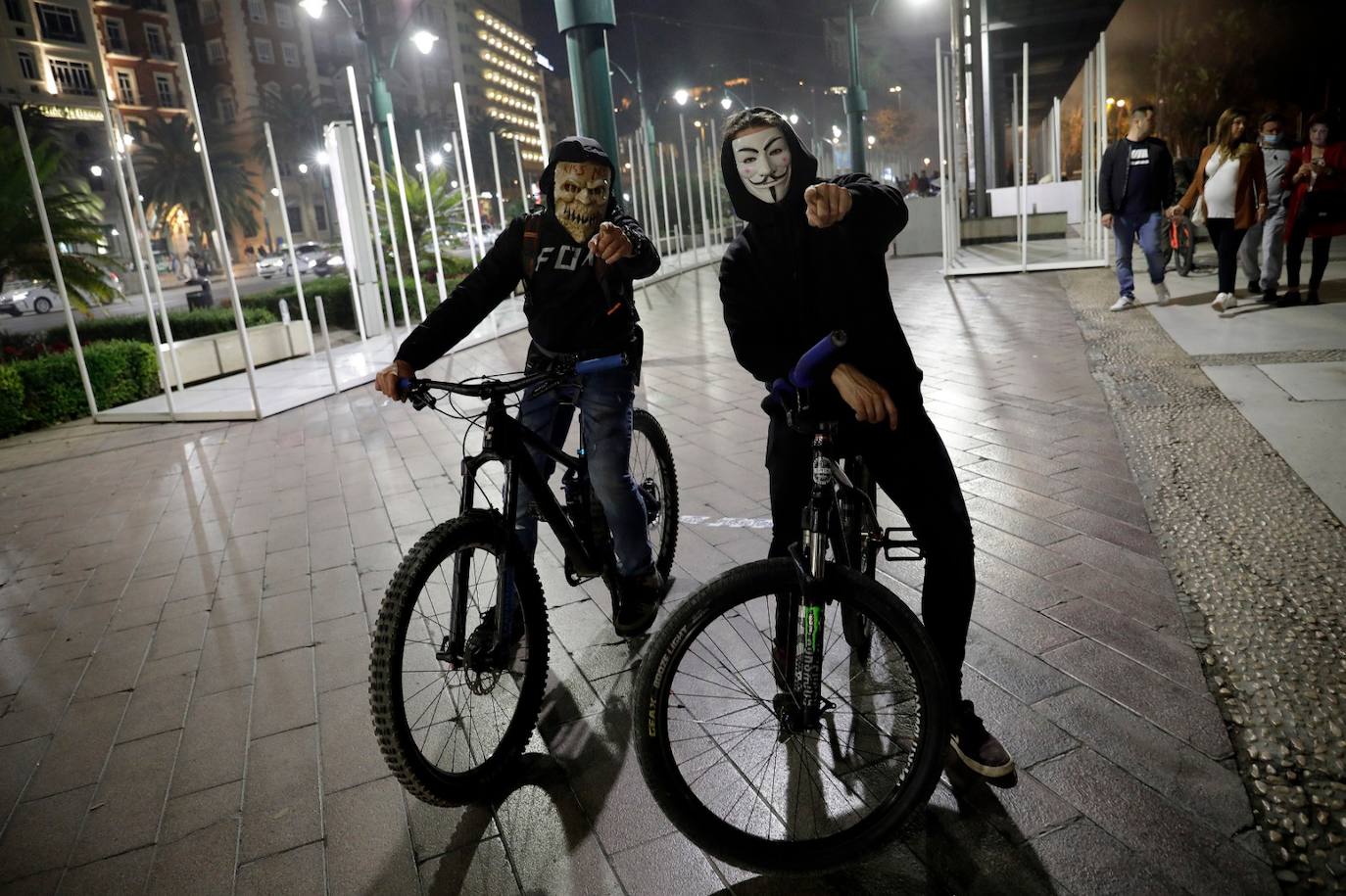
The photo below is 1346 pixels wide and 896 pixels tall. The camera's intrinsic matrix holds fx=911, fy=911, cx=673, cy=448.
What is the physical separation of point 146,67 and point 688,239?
64433 millimetres

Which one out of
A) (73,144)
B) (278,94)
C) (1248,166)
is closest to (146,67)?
(278,94)

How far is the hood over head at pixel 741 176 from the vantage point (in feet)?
7.93

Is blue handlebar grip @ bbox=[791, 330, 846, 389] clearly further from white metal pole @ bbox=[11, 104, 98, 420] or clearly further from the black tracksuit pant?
white metal pole @ bbox=[11, 104, 98, 420]

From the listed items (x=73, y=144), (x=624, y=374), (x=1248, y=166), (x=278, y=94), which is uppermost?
(x=278, y=94)

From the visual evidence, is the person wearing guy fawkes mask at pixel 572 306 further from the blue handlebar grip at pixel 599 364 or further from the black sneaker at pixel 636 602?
the black sneaker at pixel 636 602

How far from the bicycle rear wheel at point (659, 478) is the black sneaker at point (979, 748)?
1.70m

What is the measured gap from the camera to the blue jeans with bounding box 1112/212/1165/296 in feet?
30.3

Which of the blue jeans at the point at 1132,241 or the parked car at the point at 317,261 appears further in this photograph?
the parked car at the point at 317,261

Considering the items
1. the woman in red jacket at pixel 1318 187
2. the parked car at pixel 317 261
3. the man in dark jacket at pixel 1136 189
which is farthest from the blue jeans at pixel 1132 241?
the parked car at pixel 317 261

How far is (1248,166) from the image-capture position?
8.22 metres

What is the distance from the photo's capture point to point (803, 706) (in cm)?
224

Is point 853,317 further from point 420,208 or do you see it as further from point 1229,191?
point 420,208

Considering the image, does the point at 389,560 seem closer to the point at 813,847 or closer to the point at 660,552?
the point at 660,552

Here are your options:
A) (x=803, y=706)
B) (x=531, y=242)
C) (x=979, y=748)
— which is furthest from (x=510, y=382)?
(x=979, y=748)
